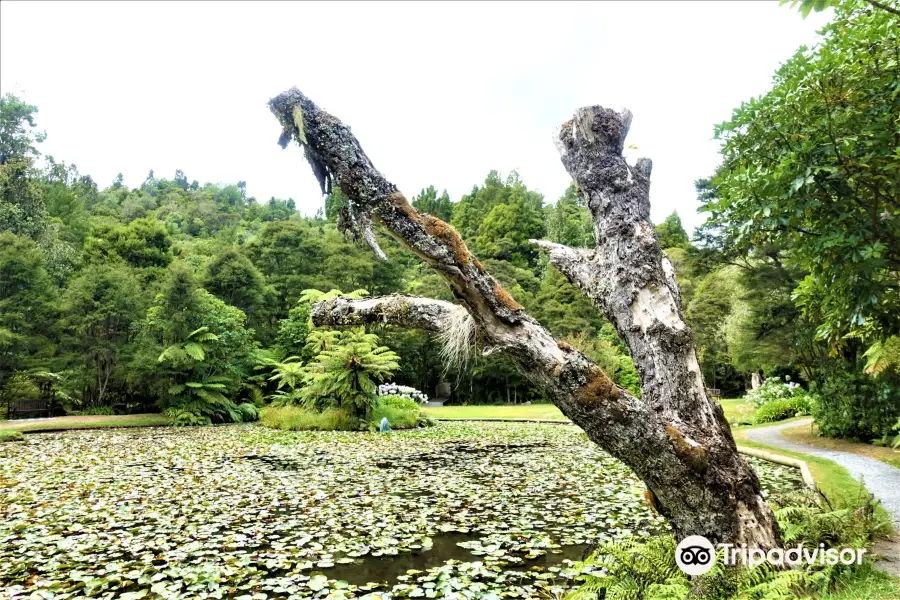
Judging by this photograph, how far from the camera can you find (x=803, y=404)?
727 inches

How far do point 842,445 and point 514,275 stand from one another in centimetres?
2825

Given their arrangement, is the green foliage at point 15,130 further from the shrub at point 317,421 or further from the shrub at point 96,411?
the shrub at point 317,421

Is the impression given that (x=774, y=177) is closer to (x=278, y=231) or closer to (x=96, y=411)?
(x=96, y=411)

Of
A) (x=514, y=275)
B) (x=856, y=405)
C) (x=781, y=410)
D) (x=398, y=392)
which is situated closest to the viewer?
(x=856, y=405)

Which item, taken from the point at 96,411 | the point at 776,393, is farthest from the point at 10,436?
the point at 776,393

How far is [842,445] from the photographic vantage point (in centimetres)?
1182

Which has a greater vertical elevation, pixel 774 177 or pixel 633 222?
pixel 774 177

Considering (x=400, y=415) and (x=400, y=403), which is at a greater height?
(x=400, y=403)

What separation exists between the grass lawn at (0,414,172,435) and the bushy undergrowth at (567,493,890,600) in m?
18.7

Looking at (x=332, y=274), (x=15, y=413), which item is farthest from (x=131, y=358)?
(x=332, y=274)

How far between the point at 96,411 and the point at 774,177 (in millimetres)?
24705

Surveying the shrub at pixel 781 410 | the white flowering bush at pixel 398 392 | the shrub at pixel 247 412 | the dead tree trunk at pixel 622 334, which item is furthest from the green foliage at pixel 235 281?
the dead tree trunk at pixel 622 334

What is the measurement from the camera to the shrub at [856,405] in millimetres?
11172

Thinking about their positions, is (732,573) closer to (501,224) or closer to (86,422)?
(86,422)
